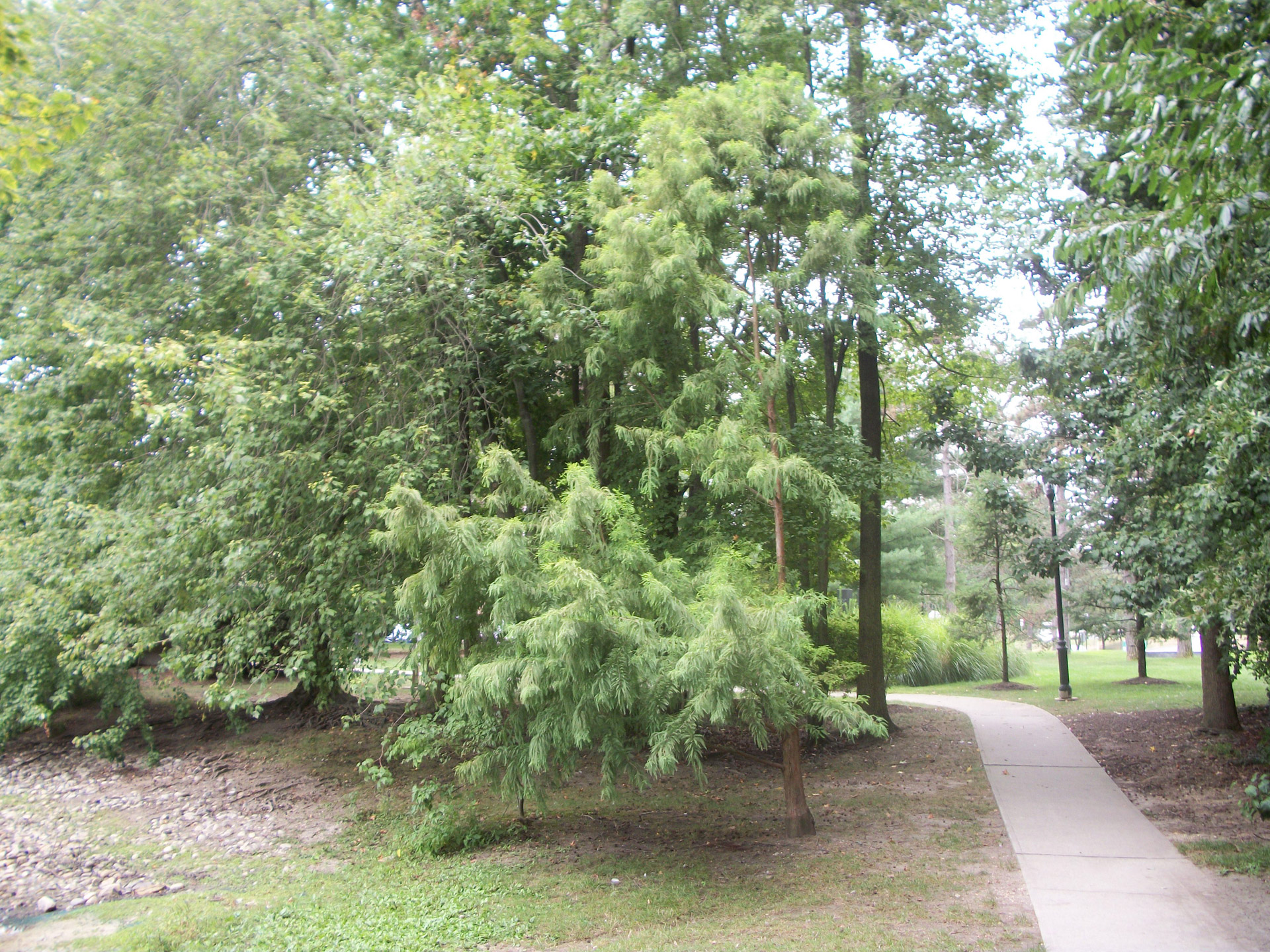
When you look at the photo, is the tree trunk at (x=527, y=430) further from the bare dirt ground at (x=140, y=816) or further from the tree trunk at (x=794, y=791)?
the bare dirt ground at (x=140, y=816)

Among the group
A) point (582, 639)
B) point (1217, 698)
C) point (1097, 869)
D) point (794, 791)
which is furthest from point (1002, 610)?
point (582, 639)

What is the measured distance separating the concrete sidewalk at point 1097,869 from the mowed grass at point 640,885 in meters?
0.25

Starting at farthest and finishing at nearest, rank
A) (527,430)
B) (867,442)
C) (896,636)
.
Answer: (896,636) < (867,442) < (527,430)

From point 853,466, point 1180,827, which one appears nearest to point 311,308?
point 853,466

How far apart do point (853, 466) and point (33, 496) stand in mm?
9211

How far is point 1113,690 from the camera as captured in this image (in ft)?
60.5

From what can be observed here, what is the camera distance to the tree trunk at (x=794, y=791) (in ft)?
25.3

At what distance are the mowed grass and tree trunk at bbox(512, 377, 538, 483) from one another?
380cm

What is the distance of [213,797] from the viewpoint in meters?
10.3

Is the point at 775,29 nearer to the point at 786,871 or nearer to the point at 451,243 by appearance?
the point at 451,243

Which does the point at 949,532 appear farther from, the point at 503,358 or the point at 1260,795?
the point at 1260,795

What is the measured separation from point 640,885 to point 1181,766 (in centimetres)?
688

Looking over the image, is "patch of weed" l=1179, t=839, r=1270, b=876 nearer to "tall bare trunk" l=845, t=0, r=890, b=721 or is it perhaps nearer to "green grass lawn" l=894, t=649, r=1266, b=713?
"tall bare trunk" l=845, t=0, r=890, b=721

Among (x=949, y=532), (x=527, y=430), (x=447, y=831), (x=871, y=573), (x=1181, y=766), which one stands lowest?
(x=447, y=831)
